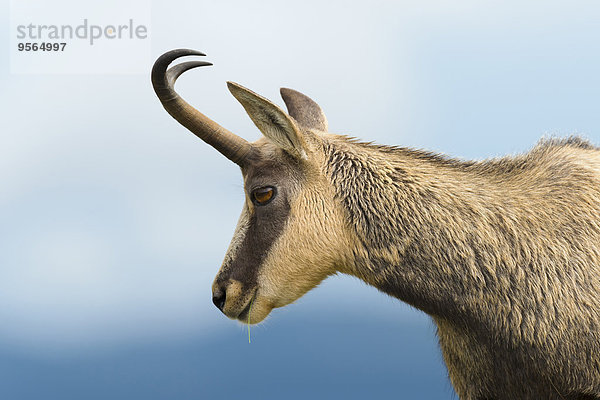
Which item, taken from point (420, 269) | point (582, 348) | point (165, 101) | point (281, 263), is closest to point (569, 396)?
point (582, 348)

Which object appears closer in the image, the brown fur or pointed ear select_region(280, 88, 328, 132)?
the brown fur

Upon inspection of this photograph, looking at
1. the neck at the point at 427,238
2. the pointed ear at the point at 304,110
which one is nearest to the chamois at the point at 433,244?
the neck at the point at 427,238

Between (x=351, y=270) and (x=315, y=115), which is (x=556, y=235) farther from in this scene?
(x=315, y=115)

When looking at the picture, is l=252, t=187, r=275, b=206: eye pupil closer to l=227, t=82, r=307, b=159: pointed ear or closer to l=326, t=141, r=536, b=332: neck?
l=227, t=82, r=307, b=159: pointed ear

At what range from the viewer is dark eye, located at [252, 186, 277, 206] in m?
6.02

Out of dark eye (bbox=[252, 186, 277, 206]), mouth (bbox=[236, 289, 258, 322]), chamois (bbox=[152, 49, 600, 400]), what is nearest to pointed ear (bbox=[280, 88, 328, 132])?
chamois (bbox=[152, 49, 600, 400])

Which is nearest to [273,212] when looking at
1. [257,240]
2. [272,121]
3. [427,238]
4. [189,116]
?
[257,240]

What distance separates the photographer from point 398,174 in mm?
6074

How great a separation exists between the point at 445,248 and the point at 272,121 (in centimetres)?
166

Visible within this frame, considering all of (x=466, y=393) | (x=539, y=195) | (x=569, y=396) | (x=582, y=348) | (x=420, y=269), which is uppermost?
(x=539, y=195)

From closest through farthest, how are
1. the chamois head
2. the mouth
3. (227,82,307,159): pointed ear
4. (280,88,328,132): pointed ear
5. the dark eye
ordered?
(227,82,307,159): pointed ear
the chamois head
the dark eye
the mouth
(280,88,328,132): pointed ear

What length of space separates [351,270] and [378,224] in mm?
446

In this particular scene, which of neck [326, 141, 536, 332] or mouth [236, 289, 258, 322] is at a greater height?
neck [326, 141, 536, 332]

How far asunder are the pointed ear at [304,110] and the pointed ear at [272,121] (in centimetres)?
129
